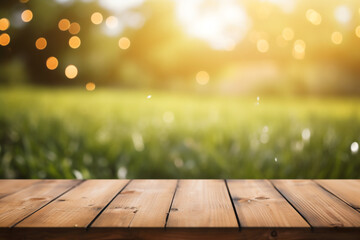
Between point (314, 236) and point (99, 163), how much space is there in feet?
4.75

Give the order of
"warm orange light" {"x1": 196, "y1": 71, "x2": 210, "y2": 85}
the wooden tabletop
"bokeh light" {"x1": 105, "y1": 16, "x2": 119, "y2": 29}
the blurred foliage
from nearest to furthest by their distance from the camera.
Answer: the wooden tabletop → "bokeh light" {"x1": 105, "y1": 16, "x2": 119, "y2": 29} → the blurred foliage → "warm orange light" {"x1": 196, "y1": 71, "x2": 210, "y2": 85}

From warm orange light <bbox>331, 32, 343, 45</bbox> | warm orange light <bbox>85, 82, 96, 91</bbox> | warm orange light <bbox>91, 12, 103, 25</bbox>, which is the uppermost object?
warm orange light <bbox>91, 12, 103, 25</bbox>

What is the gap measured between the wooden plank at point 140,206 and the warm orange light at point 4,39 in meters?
4.40

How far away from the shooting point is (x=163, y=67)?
571 centimetres

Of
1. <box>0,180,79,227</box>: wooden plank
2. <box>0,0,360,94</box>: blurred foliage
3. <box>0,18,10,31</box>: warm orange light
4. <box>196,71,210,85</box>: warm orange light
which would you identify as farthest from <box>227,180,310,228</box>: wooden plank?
<box>196,71,210,85</box>: warm orange light

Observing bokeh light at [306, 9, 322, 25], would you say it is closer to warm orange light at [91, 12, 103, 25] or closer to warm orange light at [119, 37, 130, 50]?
warm orange light at [119, 37, 130, 50]

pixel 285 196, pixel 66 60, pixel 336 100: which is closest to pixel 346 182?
pixel 285 196

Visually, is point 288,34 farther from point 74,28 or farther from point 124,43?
point 74,28

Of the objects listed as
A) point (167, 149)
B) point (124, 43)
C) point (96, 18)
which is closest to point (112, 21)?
point (96, 18)

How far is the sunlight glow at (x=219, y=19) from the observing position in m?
4.56

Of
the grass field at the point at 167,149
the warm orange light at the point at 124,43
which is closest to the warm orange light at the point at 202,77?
the warm orange light at the point at 124,43

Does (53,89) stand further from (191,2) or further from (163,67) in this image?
(191,2)

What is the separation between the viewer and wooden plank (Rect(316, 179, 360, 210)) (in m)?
1.30

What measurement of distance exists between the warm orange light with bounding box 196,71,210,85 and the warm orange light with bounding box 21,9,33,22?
223 cm
